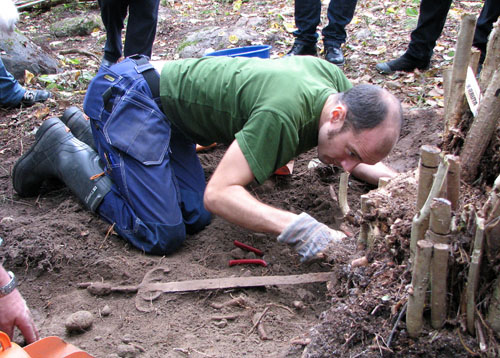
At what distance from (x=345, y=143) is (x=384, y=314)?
3.04 ft

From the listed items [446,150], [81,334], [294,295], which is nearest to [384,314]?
[294,295]

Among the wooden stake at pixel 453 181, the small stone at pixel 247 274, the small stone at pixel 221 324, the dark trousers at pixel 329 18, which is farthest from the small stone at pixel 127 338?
the dark trousers at pixel 329 18

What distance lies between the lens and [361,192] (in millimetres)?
3080

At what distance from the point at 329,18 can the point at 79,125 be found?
3008 mm

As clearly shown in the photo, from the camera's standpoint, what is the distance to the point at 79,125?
346cm

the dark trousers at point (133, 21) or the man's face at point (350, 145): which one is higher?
the dark trousers at point (133, 21)

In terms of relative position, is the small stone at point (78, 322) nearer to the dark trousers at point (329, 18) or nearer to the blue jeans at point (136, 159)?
the blue jeans at point (136, 159)

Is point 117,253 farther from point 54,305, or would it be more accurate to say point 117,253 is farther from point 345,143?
point 345,143

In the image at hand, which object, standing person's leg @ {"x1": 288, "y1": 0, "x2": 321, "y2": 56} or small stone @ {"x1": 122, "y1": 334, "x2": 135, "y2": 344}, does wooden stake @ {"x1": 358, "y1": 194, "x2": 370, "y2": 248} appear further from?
standing person's leg @ {"x1": 288, "y1": 0, "x2": 321, "y2": 56}

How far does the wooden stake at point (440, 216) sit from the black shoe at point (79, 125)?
2.73 metres

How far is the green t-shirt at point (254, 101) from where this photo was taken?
6.98 feet

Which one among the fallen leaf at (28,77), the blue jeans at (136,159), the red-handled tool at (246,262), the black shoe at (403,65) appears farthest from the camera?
the fallen leaf at (28,77)

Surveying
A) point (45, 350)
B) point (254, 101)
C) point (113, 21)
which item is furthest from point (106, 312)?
point (113, 21)

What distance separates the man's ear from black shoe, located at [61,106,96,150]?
1978mm
